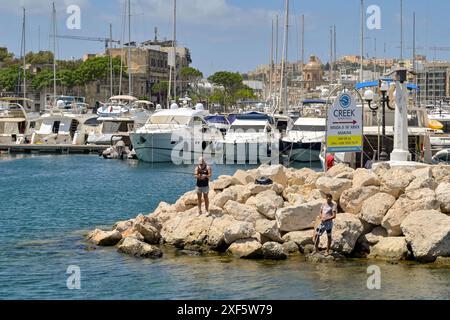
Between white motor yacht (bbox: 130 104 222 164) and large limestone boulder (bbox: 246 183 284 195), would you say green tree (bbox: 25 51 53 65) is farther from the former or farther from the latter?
large limestone boulder (bbox: 246 183 284 195)

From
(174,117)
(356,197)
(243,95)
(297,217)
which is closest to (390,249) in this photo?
(356,197)

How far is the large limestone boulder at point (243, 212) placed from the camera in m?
23.0

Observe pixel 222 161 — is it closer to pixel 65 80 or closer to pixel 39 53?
pixel 65 80

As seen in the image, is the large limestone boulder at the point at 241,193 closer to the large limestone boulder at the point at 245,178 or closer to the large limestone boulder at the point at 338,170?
the large limestone boulder at the point at 245,178

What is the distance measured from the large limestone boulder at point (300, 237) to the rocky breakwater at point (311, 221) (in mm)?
25

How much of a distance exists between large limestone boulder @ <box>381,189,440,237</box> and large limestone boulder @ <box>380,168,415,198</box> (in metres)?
0.80

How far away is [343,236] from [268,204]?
2.60m

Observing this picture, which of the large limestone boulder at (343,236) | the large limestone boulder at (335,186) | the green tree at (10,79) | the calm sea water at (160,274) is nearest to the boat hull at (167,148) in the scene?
the calm sea water at (160,274)

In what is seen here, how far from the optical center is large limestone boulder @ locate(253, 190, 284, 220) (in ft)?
75.6

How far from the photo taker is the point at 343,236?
2136cm

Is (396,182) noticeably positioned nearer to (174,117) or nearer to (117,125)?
(174,117)
